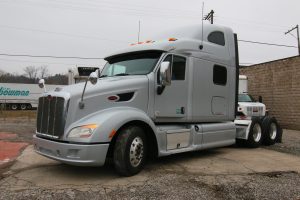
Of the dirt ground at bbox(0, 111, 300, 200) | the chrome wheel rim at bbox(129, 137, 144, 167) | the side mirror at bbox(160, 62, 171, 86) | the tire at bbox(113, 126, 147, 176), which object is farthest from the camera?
the side mirror at bbox(160, 62, 171, 86)

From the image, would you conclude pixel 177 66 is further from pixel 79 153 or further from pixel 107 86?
pixel 79 153

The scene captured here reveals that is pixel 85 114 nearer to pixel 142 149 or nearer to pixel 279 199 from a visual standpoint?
pixel 142 149

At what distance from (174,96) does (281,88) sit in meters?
12.8

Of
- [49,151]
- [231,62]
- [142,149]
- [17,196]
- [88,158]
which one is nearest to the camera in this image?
[17,196]

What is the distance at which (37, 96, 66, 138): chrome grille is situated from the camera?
535 centimetres

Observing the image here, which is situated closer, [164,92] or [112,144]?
[112,144]

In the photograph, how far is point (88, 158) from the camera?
17.0 feet

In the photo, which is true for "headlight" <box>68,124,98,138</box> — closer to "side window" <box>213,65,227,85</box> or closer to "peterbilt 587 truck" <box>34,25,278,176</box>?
"peterbilt 587 truck" <box>34,25,278,176</box>

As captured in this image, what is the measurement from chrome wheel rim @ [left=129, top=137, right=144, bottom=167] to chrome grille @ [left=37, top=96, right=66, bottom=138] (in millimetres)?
1274

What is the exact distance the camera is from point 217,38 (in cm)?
834

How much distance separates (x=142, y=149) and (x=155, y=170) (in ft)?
2.23

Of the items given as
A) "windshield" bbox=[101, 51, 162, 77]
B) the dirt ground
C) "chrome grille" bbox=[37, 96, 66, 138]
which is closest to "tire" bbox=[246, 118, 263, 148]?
the dirt ground

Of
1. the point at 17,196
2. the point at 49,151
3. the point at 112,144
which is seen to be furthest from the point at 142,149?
the point at 17,196

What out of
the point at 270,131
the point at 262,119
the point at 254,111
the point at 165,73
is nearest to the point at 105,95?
the point at 165,73
